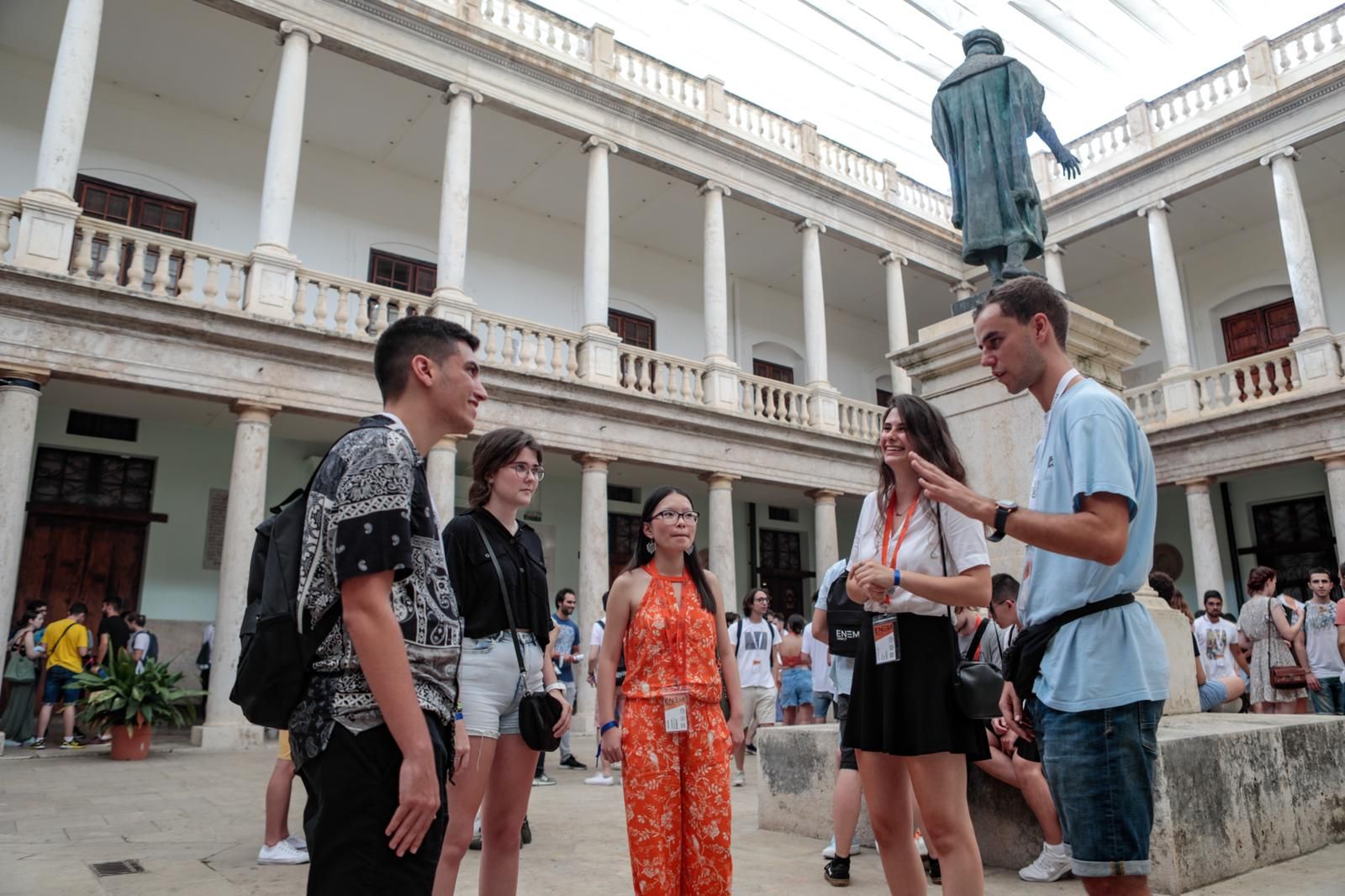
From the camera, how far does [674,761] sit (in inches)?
115

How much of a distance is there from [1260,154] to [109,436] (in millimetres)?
19482

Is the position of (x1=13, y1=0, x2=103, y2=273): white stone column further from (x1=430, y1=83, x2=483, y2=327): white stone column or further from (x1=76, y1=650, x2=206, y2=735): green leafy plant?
(x1=76, y1=650, x2=206, y2=735): green leafy plant

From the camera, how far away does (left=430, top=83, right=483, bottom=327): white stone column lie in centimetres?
1253

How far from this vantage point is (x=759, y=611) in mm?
A: 8555

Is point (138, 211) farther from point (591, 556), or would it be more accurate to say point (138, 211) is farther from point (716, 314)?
point (716, 314)

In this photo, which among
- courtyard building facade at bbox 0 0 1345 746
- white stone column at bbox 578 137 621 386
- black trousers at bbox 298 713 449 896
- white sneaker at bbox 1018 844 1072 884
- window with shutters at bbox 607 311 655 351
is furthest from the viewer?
window with shutters at bbox 607 311 655 351

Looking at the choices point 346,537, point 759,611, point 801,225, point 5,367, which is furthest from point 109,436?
point 346,537

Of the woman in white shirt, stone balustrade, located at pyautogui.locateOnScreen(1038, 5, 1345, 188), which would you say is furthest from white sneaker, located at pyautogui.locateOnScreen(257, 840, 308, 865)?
stone balustrade, located at pyautogui.locateOnScreen(1038, 5, 1345, 188)

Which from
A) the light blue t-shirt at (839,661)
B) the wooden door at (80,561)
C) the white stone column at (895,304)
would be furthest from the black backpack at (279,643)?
the white stone column at (895,304)

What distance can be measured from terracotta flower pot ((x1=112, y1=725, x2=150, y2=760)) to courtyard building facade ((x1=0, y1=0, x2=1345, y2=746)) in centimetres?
119

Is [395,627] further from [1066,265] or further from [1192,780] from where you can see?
[1066,265]

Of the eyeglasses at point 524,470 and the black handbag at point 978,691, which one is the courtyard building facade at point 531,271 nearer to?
the eyeglasses at point 524,470

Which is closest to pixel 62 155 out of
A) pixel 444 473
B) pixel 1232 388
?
pixel 444 473

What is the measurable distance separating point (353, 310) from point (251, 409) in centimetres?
318
